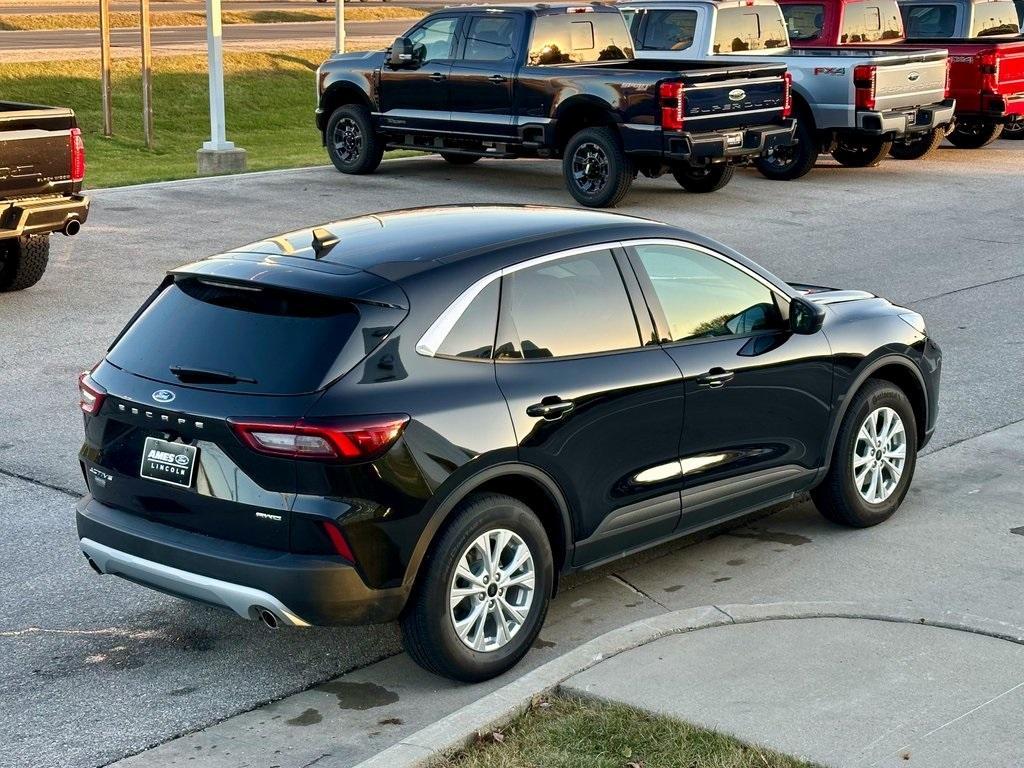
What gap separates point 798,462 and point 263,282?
2.61 metres

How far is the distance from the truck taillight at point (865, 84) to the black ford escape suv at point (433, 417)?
1256cm

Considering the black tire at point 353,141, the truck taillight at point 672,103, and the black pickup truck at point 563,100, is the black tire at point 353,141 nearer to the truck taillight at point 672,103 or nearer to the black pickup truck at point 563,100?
the black pickup truck at point 563,100

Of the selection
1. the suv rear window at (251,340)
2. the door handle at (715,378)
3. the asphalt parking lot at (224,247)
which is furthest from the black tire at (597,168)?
the suv rear window at (251,340)

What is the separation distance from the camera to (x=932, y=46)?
21.5m

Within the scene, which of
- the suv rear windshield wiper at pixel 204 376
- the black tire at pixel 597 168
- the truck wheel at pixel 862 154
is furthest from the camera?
the truck wheel at pixel 862 154

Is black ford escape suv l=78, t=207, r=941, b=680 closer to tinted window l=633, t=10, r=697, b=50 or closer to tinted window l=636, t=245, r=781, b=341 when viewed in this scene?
tinted window l=636, t=245, r=781, b=341

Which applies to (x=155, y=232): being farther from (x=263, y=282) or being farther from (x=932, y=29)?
(x=932, y=29)

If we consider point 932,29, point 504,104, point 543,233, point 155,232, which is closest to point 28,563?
point 543,233

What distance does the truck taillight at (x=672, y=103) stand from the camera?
15.9m

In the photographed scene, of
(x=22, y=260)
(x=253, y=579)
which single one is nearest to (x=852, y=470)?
(x=253, y=579)

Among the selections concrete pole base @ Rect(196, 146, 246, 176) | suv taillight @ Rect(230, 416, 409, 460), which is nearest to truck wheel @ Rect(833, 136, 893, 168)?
concrete pole base @ Rect(196, 146, 246, 176)

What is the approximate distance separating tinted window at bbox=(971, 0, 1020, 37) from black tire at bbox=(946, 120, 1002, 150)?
1325 mm

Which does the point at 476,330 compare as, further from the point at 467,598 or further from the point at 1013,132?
the point at 1013,132

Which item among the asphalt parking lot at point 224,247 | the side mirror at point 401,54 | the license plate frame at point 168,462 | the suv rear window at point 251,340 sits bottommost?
the asphalt parking lot at point 224,247
